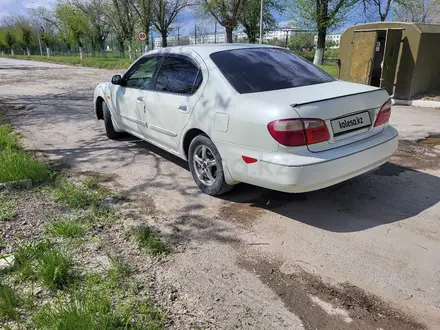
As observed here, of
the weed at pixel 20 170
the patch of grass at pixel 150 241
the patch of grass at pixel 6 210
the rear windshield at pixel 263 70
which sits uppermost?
the rear windshield at pixel 263 70

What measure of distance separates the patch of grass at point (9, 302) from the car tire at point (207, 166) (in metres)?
2.05

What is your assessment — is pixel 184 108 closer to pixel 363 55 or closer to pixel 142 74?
pixel 142 74

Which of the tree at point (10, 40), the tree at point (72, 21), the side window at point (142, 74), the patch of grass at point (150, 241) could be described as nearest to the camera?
the patch of grass at point (150, 241)

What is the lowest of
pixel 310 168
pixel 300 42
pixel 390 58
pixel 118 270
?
pixel 118 270

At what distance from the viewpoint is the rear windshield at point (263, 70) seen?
3514 millimetres

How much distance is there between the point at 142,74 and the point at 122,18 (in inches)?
1616

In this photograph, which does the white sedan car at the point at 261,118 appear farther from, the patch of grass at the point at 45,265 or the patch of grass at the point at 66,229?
the patch of grass at the point at 45,265

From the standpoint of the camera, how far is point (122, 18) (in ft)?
136

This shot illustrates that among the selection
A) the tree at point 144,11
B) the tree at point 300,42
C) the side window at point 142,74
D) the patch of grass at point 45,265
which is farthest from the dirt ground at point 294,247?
the tree at point 300,42

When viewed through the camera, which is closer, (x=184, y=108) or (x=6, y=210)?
(x=6, y=210)

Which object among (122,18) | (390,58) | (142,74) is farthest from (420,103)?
(122,18)

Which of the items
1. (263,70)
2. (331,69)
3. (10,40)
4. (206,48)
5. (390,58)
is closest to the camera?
(263,70)

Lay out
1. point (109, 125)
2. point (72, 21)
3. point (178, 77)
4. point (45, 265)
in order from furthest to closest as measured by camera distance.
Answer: point (72, 21) < point (109, 125) < point (178, 77) < point (45, 265)

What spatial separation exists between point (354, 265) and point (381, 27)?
845 cm
